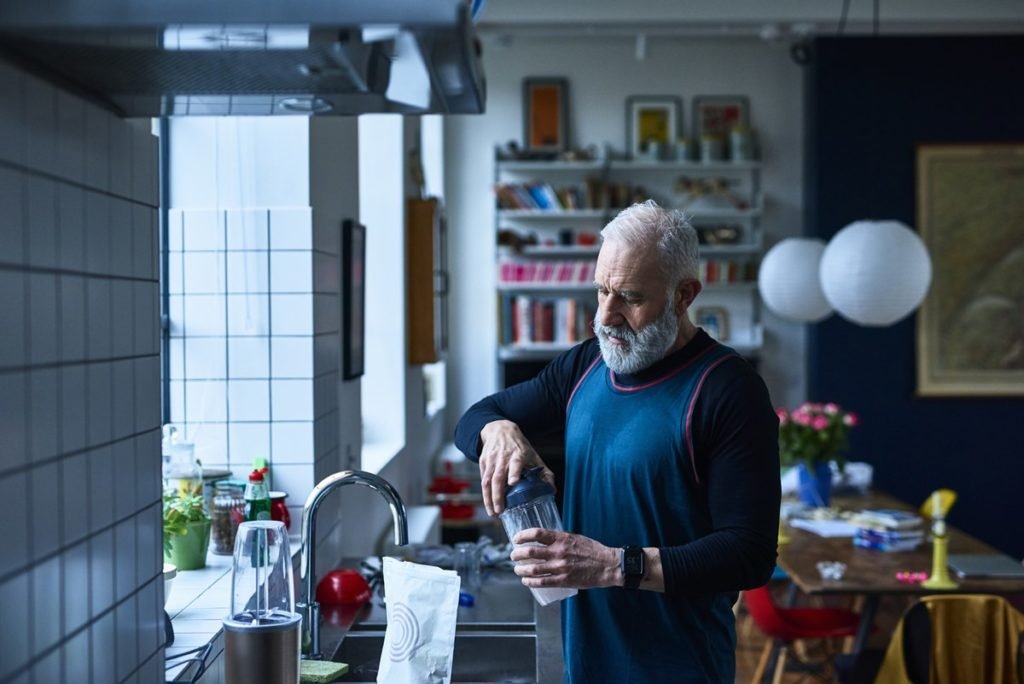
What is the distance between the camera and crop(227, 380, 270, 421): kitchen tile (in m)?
3.02

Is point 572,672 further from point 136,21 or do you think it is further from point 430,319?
point 430,319

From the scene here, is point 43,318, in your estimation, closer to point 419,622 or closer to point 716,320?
point 419,622

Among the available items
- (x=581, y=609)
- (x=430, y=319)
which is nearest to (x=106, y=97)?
(x=581, y=609)

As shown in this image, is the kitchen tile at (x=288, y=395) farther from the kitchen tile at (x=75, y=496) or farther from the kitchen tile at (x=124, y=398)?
the kitchen tile at (x=75, y=496)

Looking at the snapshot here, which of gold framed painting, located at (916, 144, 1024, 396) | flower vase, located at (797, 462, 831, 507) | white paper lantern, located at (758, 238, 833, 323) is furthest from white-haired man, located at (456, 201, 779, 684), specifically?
gold framed painting, located at (916, 144, 1024, 396)

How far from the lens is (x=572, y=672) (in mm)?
2102

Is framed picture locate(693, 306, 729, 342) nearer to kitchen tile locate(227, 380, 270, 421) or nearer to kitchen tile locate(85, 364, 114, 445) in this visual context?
kitchen tile locate(227, 380, 270, 421)

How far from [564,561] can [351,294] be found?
1982 mm

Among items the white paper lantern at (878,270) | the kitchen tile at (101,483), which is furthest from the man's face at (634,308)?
the white paper lantern at (878,270)

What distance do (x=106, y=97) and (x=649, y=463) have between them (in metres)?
1.02

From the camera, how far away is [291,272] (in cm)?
302

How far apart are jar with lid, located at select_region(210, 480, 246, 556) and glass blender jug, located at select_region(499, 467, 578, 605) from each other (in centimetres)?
106

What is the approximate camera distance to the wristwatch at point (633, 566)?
1825mm

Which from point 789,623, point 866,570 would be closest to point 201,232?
point 866,570
